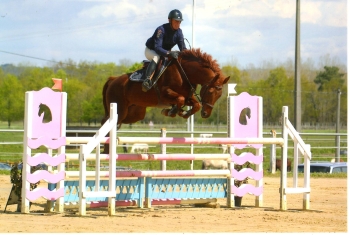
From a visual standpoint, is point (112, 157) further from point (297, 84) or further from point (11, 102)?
point (11, 102)

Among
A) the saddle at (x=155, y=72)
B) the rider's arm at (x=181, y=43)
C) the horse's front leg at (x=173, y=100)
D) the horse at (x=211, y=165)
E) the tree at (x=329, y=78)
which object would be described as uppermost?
the tree at (x=329, y=78)

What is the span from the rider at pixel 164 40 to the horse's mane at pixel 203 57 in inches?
5.8

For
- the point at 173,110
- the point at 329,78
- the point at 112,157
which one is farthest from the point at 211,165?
the point at 329,78

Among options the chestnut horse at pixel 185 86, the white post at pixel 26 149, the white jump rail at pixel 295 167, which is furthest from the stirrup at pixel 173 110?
the white post at pixel 26 149

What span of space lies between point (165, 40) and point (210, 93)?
108 centimetres

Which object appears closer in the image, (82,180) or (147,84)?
(82,180)

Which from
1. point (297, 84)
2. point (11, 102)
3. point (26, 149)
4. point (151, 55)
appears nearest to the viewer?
point (26, 149)

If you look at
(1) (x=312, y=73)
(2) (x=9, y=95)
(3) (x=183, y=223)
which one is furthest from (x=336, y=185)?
(1) (x=312, y=73)

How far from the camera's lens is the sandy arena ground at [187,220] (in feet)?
19.4

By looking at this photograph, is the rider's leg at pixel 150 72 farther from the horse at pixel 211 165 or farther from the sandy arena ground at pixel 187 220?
the horse at pixel 211 165

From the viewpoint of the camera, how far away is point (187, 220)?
6.63 m

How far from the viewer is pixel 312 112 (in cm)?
3569

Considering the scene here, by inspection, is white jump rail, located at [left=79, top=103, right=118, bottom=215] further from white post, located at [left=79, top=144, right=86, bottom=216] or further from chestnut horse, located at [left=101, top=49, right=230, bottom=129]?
chestnut horse, located at [left=101, top=49, right=230, bottom=129]

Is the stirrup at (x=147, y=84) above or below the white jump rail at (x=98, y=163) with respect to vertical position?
above
